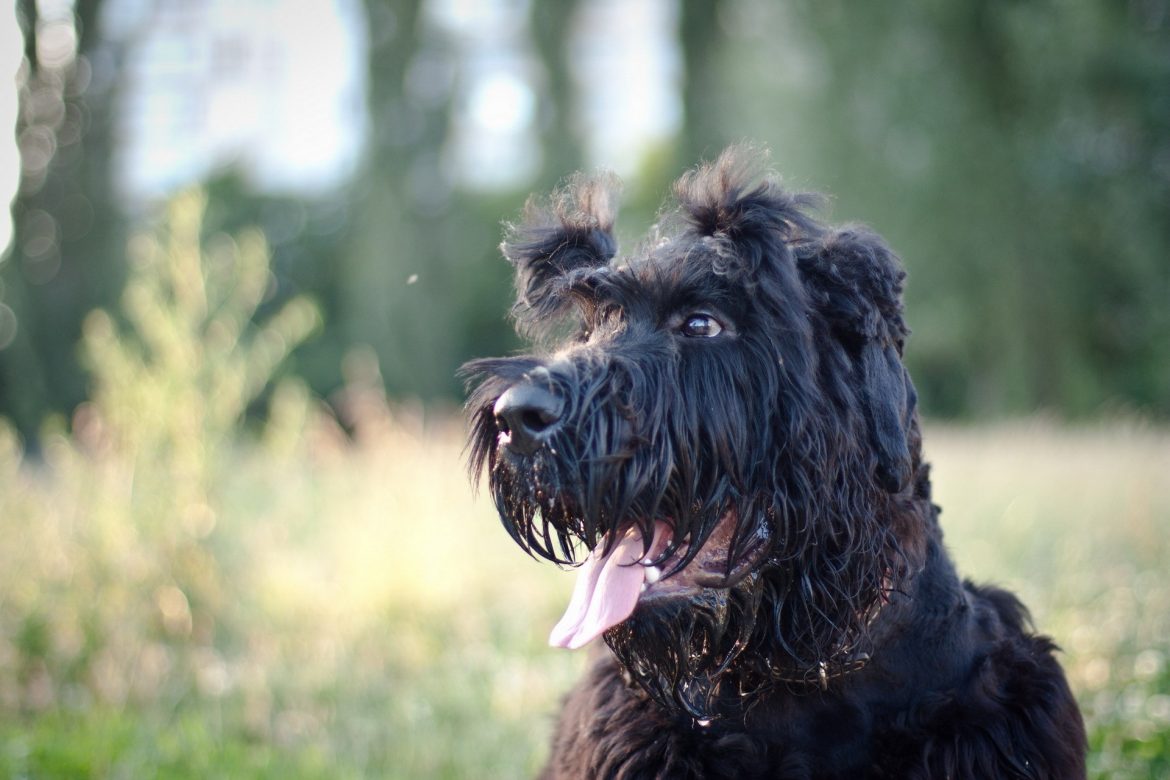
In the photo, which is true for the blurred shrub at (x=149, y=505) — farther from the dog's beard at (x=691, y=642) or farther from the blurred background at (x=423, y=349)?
the dog's beard at (x=691, y=642)

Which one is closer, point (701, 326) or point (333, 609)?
point (701, 326)

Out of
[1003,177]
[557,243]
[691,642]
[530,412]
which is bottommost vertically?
[1003,177]

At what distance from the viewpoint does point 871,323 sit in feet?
7.50

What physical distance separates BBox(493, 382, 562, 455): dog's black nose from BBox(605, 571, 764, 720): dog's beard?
19.9 inches

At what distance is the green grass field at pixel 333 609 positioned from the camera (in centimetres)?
444

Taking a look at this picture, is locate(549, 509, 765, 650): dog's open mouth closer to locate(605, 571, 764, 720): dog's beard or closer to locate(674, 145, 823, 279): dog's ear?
locate(605, 571, 764, 720): dog's beard

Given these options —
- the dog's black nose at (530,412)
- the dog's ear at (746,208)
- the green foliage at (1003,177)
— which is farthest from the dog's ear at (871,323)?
the green foliage at (1003,177)

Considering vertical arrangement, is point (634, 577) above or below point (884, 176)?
above

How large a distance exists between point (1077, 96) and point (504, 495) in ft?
54.8

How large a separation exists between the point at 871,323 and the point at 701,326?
1.34 ft

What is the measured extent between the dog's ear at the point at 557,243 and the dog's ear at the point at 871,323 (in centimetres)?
64

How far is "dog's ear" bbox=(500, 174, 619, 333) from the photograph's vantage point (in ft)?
8.96

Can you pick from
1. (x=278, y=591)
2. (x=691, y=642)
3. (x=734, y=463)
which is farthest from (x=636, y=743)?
(x=278, y=591)

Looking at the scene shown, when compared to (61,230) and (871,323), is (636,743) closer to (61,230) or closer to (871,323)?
(871,323)
